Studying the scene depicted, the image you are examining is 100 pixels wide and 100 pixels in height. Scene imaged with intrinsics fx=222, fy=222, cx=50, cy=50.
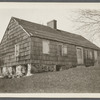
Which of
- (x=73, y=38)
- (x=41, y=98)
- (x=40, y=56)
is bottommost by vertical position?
(x=41, y=98)

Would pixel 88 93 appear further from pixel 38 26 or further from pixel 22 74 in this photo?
pixel 38 26

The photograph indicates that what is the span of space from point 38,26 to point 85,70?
1090mm

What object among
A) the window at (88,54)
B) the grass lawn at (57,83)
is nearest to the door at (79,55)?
the window at (88,54)

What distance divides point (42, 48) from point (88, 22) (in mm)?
915

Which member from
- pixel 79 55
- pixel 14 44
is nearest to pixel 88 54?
pixel 79 55

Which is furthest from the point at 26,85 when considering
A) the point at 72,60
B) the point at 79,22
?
the point at 79,22

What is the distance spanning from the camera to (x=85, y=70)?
3719mm

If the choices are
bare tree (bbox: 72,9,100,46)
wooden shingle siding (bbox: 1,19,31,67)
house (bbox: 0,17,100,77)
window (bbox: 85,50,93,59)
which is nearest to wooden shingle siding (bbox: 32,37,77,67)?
house (bbox: 0,17,100,77)

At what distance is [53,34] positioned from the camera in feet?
12.8

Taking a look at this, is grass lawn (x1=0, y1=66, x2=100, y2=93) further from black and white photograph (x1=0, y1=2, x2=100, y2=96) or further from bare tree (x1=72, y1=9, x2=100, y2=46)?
bare tree (x1=72, y1=9, x2=100, y2=46)

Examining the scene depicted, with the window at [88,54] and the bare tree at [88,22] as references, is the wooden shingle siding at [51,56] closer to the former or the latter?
the window at [88,54]

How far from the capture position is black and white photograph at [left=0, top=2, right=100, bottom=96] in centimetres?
364

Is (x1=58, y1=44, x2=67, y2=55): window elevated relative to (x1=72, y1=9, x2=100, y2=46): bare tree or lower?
lower

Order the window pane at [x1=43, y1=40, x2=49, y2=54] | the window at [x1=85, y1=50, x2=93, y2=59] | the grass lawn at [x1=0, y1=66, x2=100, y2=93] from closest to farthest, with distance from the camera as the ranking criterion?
the grass lawn at [x1=0, y1=66, x2=100, y2=93], the window pane at [x1=43, y1=40, x2=49, y2=54], the window at [x1=85, y1=50, x2=93, y2=59]
